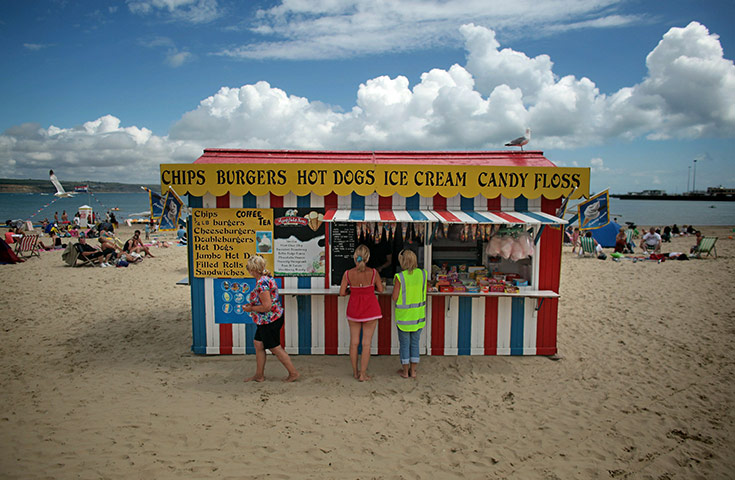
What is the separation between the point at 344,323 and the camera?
561 centimetres

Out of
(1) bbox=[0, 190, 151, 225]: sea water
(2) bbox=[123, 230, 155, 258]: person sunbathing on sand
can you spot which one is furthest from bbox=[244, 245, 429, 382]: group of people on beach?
(1) bbox=[0, 190, 151, 225]: sea water

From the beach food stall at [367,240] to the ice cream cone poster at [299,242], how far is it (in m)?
0.01

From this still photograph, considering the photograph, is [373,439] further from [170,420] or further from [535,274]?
[535,274]

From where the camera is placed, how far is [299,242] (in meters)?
5.45

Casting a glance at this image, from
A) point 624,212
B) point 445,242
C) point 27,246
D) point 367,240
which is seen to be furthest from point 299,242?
point 624,212

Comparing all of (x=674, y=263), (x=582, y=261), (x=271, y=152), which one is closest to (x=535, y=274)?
(x=271, y=152)

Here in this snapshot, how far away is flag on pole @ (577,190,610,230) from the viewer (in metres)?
5.07

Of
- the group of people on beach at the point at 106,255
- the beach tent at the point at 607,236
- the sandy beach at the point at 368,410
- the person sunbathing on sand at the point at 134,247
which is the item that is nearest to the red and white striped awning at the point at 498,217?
the sandy beach at the point at 368,410

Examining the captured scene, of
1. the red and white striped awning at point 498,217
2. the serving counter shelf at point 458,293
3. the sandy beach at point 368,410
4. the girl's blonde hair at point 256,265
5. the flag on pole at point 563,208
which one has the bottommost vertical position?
the sandy beach at point 368,410

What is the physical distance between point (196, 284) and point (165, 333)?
2.00 meters

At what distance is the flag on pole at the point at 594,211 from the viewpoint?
5066 mm

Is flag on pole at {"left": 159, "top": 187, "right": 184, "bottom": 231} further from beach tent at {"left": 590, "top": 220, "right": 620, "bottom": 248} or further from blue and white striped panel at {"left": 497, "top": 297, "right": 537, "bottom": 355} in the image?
beach tent at {"left": 590, "top": 220, "right": 620, "bottom": 248}

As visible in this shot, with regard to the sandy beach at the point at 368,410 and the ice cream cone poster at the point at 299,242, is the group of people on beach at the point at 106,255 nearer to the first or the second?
the sandy beach at the point at 368,410

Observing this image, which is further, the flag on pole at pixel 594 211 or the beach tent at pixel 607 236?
the beach tent at pixel 607 236
